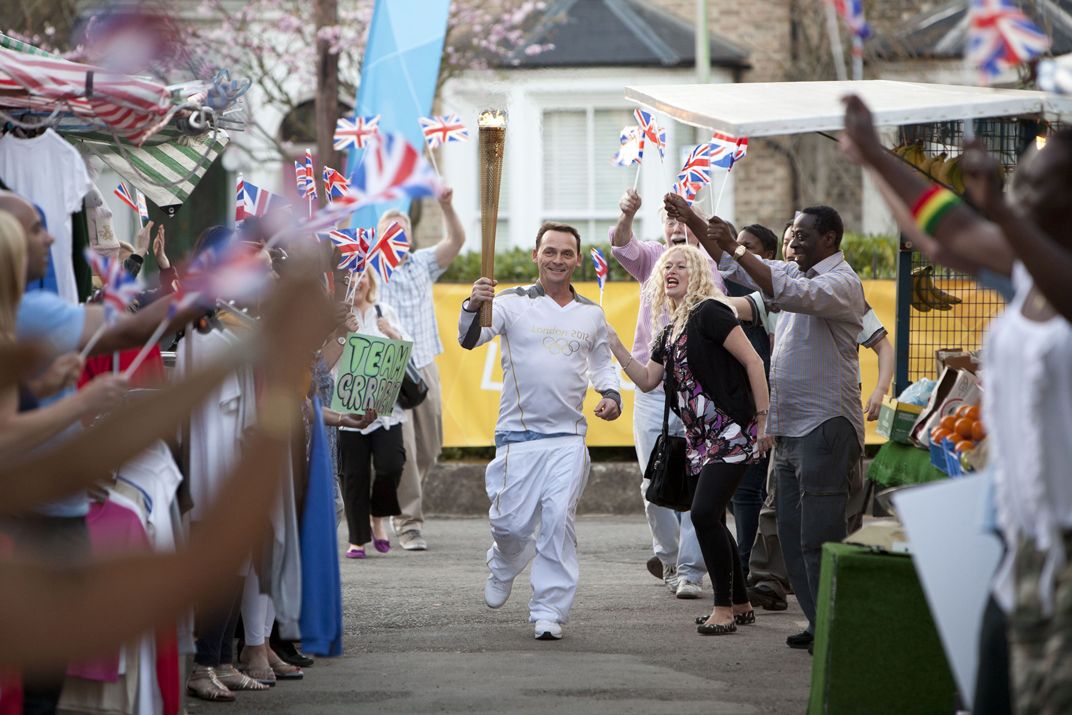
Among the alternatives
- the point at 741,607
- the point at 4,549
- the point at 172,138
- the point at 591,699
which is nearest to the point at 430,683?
the point at 591,699

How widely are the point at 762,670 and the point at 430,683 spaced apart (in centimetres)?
149

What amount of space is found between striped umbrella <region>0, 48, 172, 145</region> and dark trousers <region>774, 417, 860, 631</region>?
3179mm

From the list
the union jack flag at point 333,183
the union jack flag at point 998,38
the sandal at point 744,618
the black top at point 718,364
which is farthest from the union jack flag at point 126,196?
the union jack flag at point 998,38

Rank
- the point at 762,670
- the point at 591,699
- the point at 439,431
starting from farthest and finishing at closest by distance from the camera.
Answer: the point at 439,431, the point at 762,670, the point at 591,699

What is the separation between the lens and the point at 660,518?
927cm

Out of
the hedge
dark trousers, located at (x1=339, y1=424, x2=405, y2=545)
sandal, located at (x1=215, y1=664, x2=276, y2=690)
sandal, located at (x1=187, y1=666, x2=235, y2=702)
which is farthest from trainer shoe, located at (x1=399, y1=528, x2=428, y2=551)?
sandal, located at (x1=187, y1=666, x2=235, y2=702)

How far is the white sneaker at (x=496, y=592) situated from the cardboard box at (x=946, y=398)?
7.51 ft

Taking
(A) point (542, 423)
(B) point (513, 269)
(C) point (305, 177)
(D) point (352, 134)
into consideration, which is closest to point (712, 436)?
(A) point (542, 423)

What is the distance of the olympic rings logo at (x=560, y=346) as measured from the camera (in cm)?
790

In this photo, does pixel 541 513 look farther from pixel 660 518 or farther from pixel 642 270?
pixel 642 270

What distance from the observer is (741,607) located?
317 inches

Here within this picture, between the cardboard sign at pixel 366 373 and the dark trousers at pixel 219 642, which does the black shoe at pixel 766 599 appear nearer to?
the cardboard sign at pixel 366 373

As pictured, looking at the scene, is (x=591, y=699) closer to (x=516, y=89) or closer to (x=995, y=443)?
(x=995, y=443)

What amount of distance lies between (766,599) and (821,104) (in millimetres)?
3629
